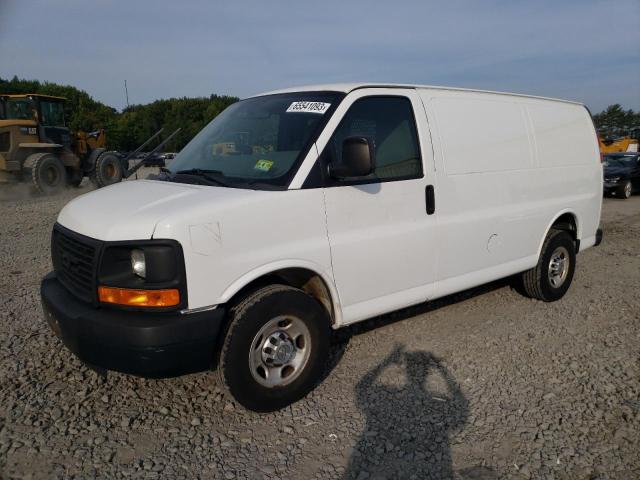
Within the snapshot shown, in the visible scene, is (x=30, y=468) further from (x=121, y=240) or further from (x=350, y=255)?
(x=350, y=255)

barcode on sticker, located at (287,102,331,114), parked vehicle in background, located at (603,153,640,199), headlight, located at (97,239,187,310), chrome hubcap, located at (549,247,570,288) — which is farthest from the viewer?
parked vehicle in background, located at (603,153,640,199)

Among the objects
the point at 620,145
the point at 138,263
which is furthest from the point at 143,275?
the point at 620,145

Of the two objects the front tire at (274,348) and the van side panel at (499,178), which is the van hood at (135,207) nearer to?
the front tire at (274,348)

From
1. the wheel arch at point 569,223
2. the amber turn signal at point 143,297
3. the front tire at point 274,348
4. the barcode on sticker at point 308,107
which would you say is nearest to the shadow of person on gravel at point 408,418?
the front tire at point 274,348

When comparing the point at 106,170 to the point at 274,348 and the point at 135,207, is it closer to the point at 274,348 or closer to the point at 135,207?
the point at 135,207

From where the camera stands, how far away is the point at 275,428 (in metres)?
3.16

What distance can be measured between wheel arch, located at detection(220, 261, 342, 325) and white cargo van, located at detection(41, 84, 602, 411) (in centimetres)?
1

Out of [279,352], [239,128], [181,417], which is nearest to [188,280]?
[279,352]

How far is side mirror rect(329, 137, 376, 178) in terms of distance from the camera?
321cm

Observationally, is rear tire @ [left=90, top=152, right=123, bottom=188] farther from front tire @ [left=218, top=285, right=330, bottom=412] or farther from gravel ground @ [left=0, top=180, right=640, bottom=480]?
front tire @ [left=218, top=285, right=330, bottom=412]

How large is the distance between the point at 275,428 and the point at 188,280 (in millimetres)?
1119

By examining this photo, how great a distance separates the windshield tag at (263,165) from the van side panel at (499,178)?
4.51ft

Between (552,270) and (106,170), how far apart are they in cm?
1556

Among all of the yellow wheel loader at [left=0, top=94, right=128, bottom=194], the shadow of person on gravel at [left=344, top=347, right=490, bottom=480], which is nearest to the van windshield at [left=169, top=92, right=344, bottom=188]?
the shadow of person on gravel at [left=344, top=347, right=490, bottom=480]
